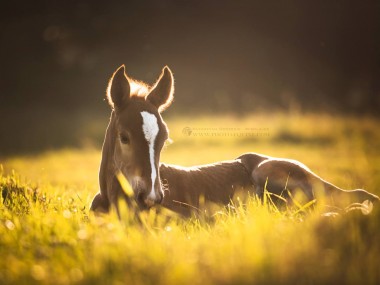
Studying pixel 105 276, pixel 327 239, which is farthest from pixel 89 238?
pixel 327 239

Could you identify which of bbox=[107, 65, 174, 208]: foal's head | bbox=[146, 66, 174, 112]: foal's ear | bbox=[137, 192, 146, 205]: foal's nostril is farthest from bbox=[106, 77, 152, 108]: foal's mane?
bbox=[137, 192, 146, 205]: foal's nostril

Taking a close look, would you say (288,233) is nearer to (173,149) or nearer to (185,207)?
(185,207)

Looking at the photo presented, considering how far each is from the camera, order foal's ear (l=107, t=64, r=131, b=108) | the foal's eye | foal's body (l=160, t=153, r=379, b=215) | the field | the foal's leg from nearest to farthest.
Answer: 1. the field
2. the foal's eye
3. foal's ear (l=107, t=64, r=131, b=108)
4. the foal's leg
5. foal's body (l=160, t=153, r=379, b=215)

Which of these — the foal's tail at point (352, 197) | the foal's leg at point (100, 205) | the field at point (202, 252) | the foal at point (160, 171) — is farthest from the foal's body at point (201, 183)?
the foal's tail at point (352, 197)

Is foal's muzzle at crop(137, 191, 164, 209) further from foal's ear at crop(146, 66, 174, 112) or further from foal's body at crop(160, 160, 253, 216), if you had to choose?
foal's ear at crop(146, 66, 174, 112)

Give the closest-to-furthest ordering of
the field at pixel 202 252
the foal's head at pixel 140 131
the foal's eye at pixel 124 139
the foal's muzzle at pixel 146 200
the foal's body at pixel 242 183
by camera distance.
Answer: the field at pixel 202 252 < the foal's muzzle at pixel 146 200 < the foal's head at pixel 140 131 < the foal's eye at pixel 124 139 < the foal's body at pixel 242 183

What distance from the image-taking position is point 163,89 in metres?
6.41

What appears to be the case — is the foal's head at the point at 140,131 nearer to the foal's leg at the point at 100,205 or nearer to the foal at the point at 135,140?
the foal at the point at 135,140

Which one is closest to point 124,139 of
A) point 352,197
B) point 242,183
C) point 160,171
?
point 160,171

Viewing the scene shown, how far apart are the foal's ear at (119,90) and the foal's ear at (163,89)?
44 cm

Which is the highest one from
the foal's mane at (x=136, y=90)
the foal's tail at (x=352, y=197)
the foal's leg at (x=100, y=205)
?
the foal's mane at (x=136, y=90)

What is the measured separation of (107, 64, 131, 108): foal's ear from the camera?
5.96 meters

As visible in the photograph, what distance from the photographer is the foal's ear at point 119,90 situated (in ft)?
19.5

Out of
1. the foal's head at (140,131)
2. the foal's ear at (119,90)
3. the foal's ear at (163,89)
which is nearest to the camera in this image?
the foal's head at (140,131)
